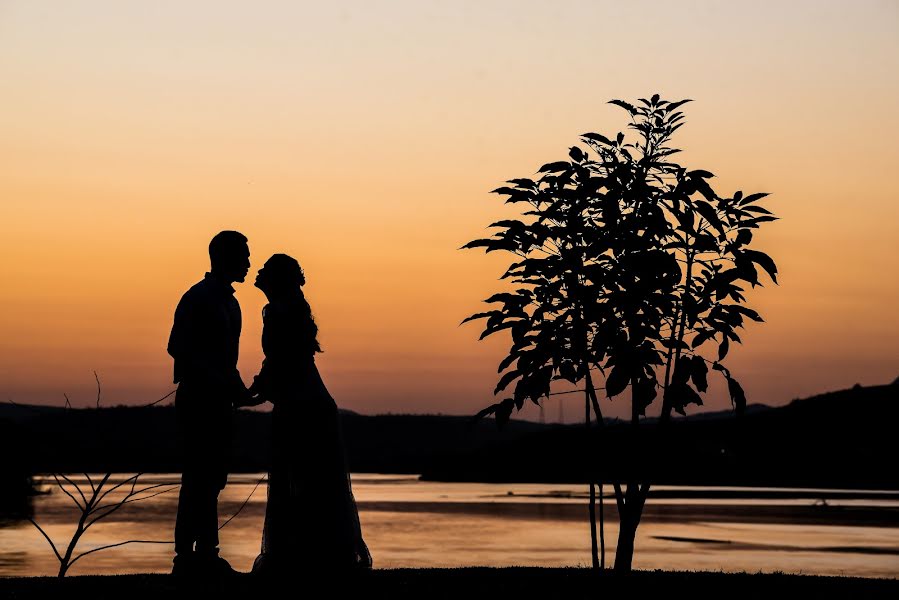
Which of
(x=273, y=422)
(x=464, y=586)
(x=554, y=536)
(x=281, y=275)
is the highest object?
(x=281, y=275)

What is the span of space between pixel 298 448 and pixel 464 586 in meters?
1.86

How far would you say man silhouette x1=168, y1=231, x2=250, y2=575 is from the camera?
9812 mm

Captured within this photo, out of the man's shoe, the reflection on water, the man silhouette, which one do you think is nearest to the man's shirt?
the man silhouette

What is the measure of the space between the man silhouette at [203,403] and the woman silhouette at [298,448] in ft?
1.46

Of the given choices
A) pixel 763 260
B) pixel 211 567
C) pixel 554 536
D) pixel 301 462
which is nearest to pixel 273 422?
pixel 301 462

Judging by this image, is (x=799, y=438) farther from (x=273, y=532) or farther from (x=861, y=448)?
(x=273, y=532)

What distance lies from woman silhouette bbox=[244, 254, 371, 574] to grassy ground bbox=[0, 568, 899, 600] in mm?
271

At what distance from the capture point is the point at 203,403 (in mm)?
9820

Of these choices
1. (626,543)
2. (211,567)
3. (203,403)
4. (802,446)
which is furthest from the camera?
(802,446)

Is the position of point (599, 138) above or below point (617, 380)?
above

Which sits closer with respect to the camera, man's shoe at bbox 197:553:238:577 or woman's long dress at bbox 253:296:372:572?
man's shoe at bbox 197:553:238:577

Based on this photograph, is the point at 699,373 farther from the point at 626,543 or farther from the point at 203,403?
the point at 203,403

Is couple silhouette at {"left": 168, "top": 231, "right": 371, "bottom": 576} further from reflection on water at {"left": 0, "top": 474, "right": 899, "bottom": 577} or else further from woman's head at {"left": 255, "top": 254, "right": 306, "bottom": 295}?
reflection on water at {"left": 0, "top": 474, "right": 899, "bottom": 577}

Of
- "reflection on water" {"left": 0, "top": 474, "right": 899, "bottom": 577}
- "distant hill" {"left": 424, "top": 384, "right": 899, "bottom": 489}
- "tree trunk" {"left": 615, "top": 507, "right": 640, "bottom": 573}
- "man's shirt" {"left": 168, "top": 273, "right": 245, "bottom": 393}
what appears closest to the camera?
"man's shirt" {"left": 168, "top": 273, "right": 245, "bottom": 393}
